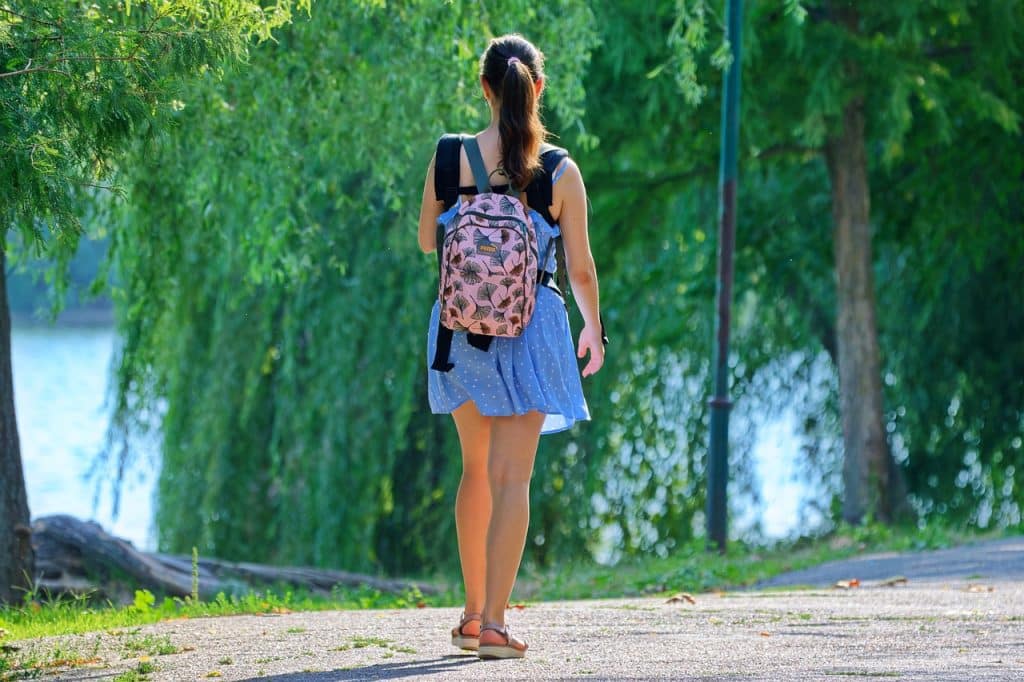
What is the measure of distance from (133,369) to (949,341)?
792 cm

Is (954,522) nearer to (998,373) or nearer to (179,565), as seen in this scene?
(998,373)

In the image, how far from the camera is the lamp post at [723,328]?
11180mm

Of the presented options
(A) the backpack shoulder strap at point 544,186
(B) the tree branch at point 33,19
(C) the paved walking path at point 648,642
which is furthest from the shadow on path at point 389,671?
(B) the tree branch at point 33,19

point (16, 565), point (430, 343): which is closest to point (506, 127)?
point (430, 343)

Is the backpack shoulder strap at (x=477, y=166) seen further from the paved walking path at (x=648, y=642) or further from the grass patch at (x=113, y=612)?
the grass patch at (x=113, y=612)

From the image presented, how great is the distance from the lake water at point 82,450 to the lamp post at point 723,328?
153 inches

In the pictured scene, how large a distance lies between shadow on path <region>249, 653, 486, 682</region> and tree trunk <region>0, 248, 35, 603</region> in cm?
369

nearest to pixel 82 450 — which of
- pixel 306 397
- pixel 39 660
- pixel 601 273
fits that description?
pixel 306 397

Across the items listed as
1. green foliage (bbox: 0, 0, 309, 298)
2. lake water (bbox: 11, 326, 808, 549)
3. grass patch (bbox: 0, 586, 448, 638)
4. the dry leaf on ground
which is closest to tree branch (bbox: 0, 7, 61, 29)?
green foliage (bbox: 0, 0, 309, 298)

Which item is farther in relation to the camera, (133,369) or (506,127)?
(133,369)

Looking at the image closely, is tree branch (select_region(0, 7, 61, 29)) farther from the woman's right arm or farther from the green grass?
the green grass

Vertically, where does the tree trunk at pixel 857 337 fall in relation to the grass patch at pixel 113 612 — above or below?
above

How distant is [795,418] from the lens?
15.8 meters

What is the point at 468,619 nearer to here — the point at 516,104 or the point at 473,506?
the point at 473,506
